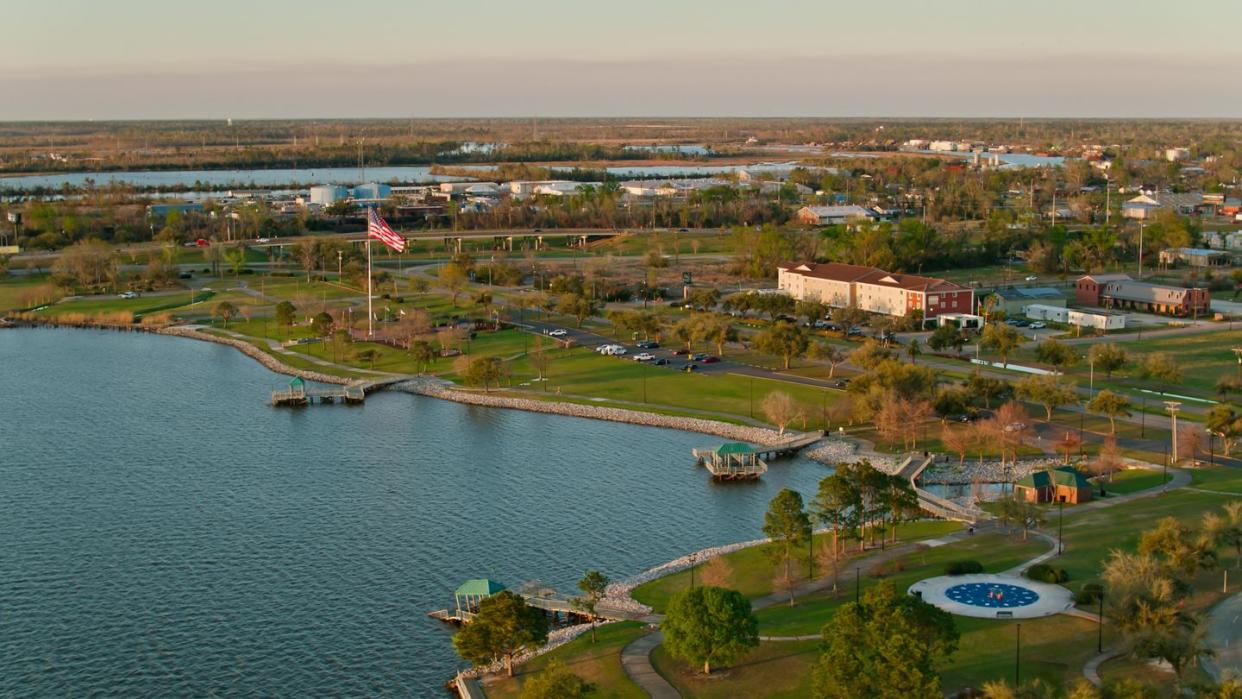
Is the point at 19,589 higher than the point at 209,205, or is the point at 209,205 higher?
the point at 209,205

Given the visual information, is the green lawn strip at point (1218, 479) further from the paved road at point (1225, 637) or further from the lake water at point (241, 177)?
the lake water at point (241, 177)

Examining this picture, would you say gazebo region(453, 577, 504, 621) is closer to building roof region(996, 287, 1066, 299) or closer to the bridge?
the bridge

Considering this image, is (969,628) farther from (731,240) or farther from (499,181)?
(499,181)

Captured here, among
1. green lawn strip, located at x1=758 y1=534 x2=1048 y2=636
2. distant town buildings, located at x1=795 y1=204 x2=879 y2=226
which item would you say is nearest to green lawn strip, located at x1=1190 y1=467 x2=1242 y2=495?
green lawn strip, located at x1=758 y1=534 x2=1048 y2=636

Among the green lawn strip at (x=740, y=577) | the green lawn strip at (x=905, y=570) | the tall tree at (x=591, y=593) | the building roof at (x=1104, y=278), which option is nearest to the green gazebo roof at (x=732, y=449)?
the green lawn strip at (x=740, y=577)

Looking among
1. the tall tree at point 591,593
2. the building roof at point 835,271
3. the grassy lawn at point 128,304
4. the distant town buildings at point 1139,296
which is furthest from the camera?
the grassy lawn at point 128,304

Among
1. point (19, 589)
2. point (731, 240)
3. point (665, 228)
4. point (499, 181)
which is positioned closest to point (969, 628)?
point (19, 589)
